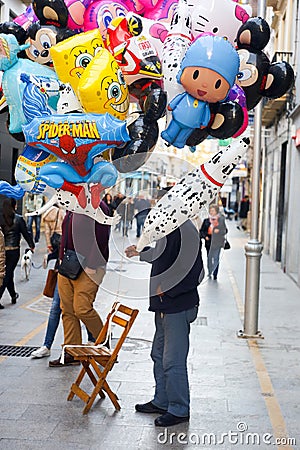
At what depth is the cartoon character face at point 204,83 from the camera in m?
5.08

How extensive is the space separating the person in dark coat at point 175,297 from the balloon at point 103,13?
1.67 m

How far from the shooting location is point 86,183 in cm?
543

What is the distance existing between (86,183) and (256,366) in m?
3.48

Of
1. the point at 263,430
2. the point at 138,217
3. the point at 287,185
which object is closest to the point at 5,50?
the point at 138,217

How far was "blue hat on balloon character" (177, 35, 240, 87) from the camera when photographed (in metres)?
5.06

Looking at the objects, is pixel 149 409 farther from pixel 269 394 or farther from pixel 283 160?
pixel 283 160

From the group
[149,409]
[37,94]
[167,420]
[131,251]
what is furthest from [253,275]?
[37,94]

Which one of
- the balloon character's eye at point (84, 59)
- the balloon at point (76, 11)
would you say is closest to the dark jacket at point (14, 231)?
the balloon at point (76, 11)

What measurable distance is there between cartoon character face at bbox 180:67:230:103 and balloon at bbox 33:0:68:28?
1197mm

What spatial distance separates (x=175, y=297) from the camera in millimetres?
5918

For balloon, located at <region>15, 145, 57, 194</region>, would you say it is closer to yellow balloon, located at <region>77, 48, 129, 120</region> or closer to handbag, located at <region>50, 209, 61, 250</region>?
yellow balloon, located at <region>77, 48, 129, 120</region>

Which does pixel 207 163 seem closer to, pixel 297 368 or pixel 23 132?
pixel 23 132

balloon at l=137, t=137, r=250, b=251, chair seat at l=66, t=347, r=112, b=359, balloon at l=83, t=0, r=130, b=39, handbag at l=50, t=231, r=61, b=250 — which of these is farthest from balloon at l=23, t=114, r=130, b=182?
handbag at l=50, t=231, r=61, b=250

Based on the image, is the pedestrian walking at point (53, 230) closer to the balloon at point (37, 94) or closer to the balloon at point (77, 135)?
the balloon at point (37, 94)
